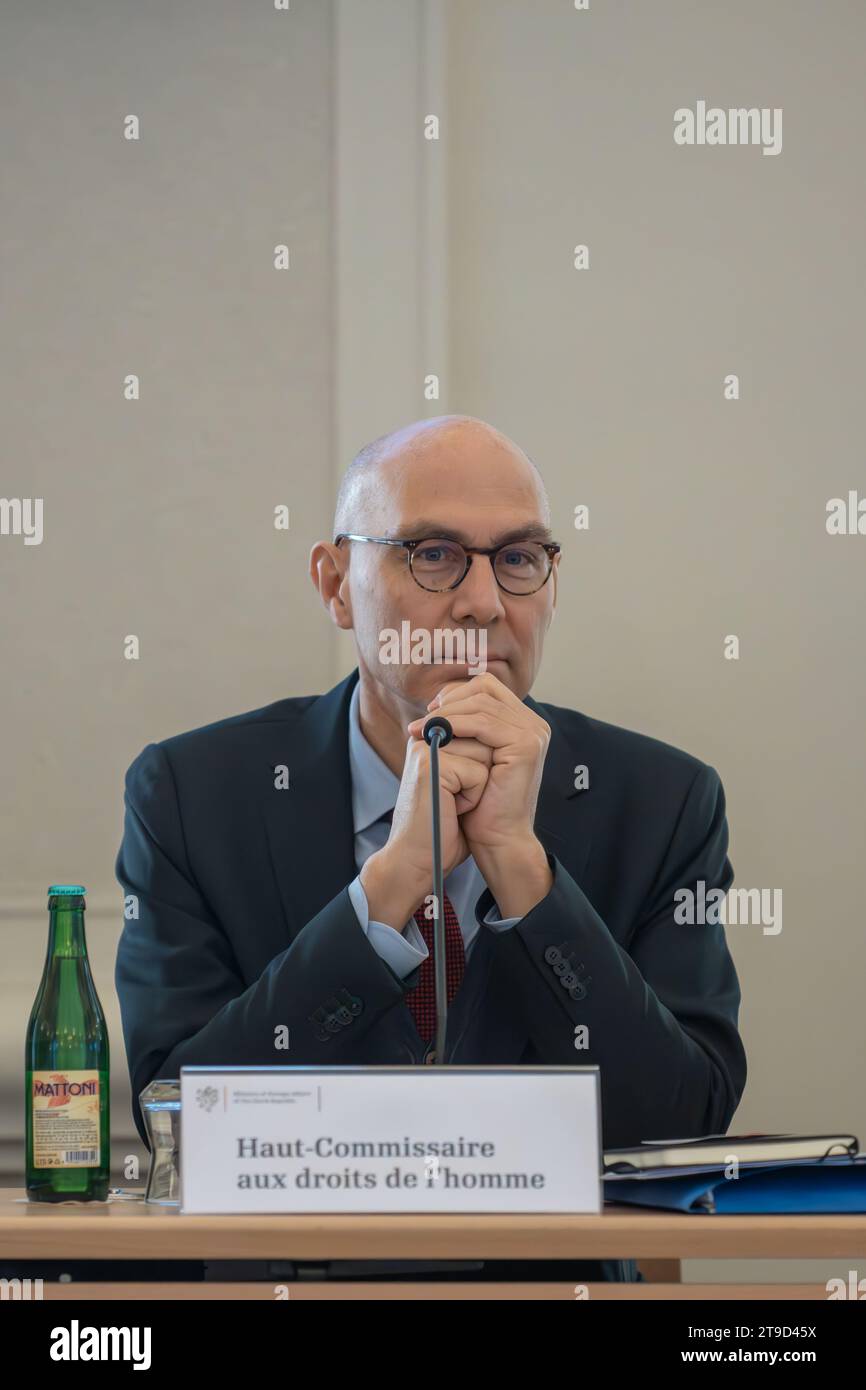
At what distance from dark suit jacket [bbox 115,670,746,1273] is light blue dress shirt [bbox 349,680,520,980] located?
0.07 feet

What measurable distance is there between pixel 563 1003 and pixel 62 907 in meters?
0.47

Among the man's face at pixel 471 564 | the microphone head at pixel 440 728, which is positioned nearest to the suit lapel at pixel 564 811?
the man's face at pixel 471 564

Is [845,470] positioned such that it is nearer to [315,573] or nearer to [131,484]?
[315,573]

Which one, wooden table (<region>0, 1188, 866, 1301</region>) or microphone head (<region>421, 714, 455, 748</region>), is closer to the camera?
wooden table (<region>0, 1188, 866, 1301</region>)

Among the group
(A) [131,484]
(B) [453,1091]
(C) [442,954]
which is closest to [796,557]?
(A) [131,484]

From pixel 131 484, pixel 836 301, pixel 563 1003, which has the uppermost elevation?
pixel 836 301

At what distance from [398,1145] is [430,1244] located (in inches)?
3.2

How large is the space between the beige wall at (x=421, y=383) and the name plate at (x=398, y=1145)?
1.49 meters

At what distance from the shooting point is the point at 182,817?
1816mm

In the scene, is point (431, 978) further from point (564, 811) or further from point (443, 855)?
point (564, 811)

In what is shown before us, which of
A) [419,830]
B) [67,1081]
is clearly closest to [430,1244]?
[67,1081]

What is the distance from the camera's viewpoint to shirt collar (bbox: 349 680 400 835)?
1.84m
